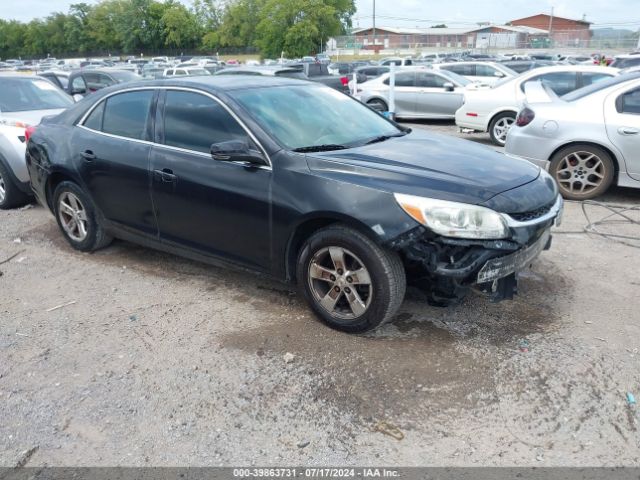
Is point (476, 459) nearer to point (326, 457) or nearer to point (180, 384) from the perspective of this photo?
point (326, 457)

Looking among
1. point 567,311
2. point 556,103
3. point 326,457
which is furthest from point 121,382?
point 556,103

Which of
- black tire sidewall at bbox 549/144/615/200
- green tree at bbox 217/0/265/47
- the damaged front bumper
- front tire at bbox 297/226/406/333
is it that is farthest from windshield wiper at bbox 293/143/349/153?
green tree at bbox 217/0/265/47

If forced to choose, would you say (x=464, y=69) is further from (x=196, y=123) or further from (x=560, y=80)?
(x=196, y=123)

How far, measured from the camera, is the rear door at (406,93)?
1402 cm

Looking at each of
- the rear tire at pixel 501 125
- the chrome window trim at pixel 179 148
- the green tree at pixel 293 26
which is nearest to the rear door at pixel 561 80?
the rear tire at pixel 501 125

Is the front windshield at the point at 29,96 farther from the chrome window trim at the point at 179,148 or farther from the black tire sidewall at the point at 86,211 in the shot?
the chrome window trim at the point at 179,148

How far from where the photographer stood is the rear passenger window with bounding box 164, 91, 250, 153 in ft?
13.2

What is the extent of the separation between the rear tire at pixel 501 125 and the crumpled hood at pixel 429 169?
6.91 metres

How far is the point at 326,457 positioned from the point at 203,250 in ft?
6.95

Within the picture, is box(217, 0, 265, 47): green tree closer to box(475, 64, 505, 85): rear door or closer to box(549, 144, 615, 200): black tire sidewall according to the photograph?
box(475, 64, 505, 85): rear door

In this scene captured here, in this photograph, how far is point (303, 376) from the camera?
10.7ft

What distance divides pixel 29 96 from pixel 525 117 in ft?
21.9

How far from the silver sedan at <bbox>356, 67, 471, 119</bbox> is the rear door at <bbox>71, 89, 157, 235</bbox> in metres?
9.91

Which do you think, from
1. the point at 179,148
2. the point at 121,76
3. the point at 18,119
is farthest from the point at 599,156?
the point at 121,76
